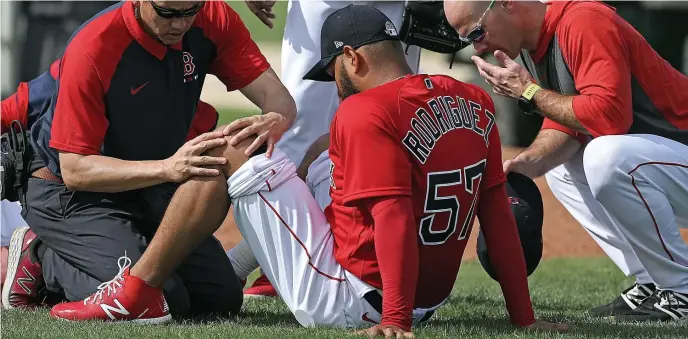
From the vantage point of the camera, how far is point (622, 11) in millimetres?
12703

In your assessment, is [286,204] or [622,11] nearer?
[286,204]

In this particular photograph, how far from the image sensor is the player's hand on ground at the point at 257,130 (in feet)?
13.9

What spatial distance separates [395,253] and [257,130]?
2.73 feet

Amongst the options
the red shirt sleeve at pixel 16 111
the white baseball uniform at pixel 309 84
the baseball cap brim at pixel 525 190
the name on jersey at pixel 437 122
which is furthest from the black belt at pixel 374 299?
the red shirt sleeve at pixel 16 111

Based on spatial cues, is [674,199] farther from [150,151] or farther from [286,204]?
[150,151]

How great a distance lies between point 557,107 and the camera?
490 centimetres

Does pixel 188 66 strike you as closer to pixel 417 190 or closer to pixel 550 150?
pixel 417 190

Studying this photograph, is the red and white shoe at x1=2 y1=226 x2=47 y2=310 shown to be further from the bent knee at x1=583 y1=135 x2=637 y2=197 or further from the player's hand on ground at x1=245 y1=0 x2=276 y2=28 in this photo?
the bent knee at x1=583 y1=135 x2=637 y2=197

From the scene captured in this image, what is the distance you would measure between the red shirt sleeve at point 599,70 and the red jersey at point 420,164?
753 millimetres

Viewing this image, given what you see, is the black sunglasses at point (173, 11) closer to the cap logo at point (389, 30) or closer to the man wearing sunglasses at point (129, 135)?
the man wearing sunglasses at point (129, 135)

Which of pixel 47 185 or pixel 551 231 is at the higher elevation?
pixel 47 185

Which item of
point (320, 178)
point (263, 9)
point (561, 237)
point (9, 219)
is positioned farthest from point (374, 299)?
point (561, 237)

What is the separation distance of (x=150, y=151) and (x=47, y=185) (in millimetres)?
534

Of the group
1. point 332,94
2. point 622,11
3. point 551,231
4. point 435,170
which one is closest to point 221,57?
point 332,94
